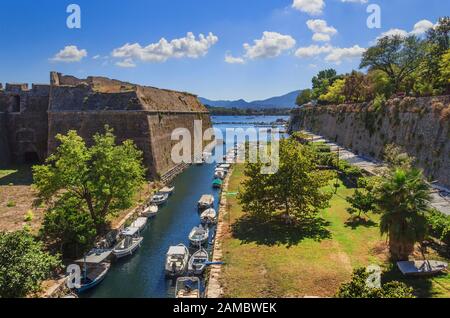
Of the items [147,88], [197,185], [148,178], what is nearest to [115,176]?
[148,178]

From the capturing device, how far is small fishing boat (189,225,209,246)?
2230 cm

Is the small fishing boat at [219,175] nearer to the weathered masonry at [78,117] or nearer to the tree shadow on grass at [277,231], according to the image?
the weathered masonry at [78,117]

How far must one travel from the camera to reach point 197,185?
39344mm

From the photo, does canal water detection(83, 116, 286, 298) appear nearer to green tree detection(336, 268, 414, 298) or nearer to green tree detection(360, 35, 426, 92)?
green tree detection(336, 268, 414, 298)

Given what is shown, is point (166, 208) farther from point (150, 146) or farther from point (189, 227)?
point (150, 146)

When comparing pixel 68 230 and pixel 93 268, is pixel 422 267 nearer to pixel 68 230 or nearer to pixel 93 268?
pixel 93 268

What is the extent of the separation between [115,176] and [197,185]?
17.9 meters

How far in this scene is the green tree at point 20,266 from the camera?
44.6 feet

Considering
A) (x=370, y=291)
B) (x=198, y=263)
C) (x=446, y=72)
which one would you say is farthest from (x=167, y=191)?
(x=446, y=72)

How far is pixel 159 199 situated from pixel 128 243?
983cm

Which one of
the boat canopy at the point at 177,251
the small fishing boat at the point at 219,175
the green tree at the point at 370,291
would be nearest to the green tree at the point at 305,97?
the small fishing boat at the point at 219,175

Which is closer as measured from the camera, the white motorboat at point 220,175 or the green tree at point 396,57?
the white motorboat at point 220,175

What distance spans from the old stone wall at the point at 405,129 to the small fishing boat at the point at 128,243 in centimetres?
2130

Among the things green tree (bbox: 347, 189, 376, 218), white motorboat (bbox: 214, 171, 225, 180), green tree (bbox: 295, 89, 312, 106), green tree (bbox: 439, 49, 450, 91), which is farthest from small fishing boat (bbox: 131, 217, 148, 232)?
green tree (bbox: 295, 89, 312, 106)
